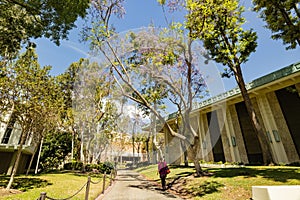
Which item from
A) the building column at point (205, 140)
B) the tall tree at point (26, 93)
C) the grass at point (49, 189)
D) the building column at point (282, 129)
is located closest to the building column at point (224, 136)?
the building column at point (205, 140)

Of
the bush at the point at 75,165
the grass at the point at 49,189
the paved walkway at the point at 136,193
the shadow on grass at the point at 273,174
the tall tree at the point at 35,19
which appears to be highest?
the tall tree at the point at 35,19

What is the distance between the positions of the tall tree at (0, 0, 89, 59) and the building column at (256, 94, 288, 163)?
16117 mm

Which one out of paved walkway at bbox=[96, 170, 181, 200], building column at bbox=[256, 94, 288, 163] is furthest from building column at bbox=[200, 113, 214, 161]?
paved walkway at bbox=[96, 170, 181, 200]

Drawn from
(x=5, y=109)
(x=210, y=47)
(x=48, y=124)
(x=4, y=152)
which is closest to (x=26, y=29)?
(x=5, y=109)

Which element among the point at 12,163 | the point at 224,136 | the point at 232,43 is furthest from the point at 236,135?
the point at 12,163

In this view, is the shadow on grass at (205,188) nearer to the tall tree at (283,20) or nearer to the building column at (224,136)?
the tall tree at (283,20)

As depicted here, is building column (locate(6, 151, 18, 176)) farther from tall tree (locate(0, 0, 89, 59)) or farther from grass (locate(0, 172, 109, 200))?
tall tree (locate(0, 0, 89, 59))

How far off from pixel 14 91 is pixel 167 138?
904 inches

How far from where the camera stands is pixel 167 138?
1112 inches

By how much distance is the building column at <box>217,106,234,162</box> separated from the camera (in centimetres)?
1841

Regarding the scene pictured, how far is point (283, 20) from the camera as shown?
31.1 feet

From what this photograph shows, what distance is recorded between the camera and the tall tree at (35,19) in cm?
721

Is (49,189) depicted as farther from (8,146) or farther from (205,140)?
(205,140)

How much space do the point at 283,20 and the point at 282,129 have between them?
9.29 m
